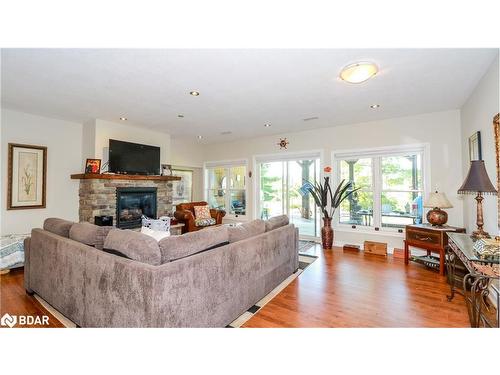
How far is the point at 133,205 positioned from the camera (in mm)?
5043

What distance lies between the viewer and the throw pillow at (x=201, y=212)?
5.89 m

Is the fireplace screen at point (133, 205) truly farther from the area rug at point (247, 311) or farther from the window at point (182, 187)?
the area rug at point (247, 311)

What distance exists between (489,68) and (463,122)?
1515 millimetres

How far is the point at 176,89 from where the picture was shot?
3.08 meters

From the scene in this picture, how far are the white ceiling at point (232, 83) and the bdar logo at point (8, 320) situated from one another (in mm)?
2480

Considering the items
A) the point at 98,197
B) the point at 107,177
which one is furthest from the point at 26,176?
the point at 107,177

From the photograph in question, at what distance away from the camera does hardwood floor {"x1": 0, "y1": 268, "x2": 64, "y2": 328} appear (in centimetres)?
218

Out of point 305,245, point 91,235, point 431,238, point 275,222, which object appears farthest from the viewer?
point 305,245

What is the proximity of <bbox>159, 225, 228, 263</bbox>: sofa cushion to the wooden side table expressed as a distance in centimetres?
315

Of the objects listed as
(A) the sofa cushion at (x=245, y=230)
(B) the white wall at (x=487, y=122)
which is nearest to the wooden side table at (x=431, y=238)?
(B) the white wall at (x=487, y=122)

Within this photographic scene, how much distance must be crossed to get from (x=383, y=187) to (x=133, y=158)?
5211 mm

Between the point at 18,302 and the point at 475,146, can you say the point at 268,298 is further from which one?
the point at 475,146
